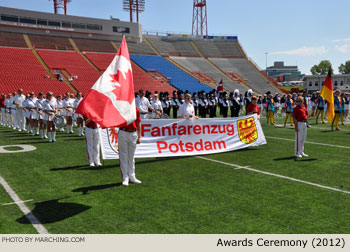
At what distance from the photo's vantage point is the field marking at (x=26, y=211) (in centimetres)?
456

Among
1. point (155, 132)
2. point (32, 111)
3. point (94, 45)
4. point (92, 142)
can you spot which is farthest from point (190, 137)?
point (94, 45)

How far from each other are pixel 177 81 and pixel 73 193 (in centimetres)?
4466

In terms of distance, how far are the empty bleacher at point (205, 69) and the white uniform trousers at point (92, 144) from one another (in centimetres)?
4614

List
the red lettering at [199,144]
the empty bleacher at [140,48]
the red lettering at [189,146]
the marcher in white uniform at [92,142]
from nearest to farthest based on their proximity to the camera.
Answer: the marcher in white uniform at [92,142] → the red lettering at [189,146] → the red lettering at [199,144] → the empty bleacher at [140,48]

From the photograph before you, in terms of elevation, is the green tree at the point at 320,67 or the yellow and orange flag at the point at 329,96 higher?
the green tree at the point at 320,67

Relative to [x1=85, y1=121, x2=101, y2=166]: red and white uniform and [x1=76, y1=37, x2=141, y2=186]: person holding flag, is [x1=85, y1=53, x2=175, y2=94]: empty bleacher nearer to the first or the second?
[x1=85, y1=121, x2=101, y2=166]: red and white uniform

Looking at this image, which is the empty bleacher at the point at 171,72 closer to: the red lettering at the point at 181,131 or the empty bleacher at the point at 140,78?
the empty bleacher at the point at 140,78

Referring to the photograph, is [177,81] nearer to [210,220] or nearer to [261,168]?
[261,168]

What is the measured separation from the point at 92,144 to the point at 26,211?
3.55 m

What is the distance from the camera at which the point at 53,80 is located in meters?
40.4

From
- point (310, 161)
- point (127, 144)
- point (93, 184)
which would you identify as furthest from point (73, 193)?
point (310, 161)

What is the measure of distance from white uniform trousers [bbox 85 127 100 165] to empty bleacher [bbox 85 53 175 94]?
34.3 metres

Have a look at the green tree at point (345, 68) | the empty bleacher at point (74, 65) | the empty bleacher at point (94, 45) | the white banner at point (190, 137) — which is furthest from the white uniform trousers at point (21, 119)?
the green tree at point (345, 68)

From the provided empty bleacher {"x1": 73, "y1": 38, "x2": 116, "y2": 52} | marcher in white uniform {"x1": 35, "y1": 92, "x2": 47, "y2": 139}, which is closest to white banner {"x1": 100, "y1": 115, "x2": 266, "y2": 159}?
marcher in white uniform {"x1": 35, "y1": 92, "x2": 47, "y2": 139}
